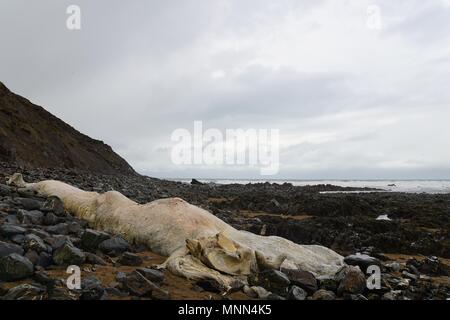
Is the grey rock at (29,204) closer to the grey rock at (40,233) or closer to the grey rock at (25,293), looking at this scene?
the grey rock at (40,233)

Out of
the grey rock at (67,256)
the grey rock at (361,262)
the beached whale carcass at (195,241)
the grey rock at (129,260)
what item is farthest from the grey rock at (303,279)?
the grey rock at (67,256)

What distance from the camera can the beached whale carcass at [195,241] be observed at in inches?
239

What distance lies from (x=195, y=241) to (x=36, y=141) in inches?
1175

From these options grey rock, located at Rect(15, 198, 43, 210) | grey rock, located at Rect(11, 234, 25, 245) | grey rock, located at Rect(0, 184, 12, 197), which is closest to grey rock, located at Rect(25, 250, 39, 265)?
grey rock, located at Rect(11, 234, 25, 245)

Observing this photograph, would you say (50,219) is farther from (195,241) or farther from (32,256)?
(195,241)

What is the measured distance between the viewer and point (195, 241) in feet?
20.9

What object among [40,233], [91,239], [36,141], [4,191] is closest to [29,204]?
[4,191]

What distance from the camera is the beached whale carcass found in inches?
239

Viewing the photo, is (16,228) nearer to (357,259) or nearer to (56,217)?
(56,217)

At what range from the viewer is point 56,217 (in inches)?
314

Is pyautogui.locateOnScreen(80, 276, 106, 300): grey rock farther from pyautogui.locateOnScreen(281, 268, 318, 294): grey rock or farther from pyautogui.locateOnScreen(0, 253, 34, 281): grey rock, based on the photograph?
pyautogui.locateOnScreen(281, 268, 318, 294): grey rock

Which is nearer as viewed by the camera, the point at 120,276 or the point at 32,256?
the point at 120,276

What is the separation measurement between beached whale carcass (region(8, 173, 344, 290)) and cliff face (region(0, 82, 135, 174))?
19139 millimetres

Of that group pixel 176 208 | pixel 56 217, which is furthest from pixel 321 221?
pixel 56 217
